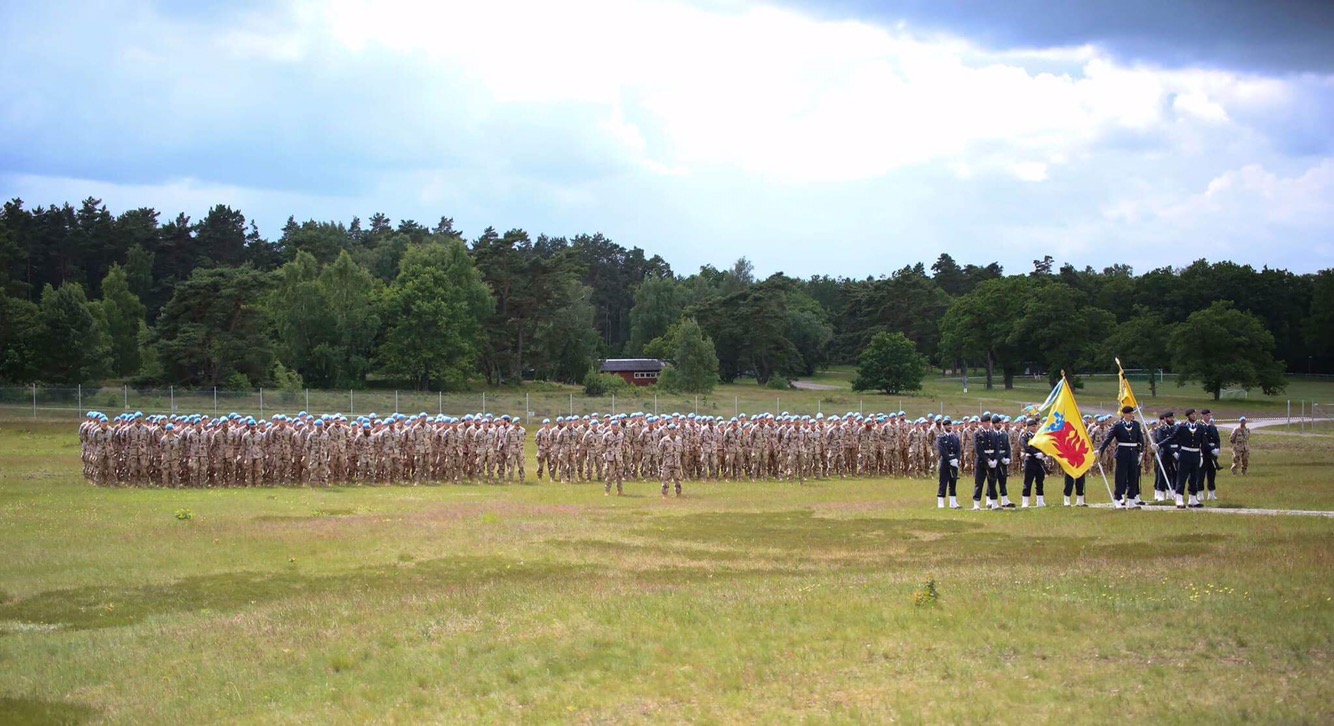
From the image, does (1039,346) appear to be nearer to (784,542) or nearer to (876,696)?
(784,542)

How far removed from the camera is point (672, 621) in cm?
1333

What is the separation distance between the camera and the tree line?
69.9m

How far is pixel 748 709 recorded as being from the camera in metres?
10.5

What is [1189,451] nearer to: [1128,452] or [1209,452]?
[1209,452]

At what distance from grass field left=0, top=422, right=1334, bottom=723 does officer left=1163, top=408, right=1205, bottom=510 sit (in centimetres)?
194

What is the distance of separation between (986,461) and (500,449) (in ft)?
51.4

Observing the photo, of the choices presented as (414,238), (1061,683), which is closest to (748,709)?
(1061,683)

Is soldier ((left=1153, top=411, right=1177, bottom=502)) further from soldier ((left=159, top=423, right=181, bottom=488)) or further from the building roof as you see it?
the building roof

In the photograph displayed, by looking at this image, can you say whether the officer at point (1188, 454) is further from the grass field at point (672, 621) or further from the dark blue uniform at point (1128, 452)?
the grass field at point (672, 621)

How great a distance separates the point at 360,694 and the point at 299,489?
2188 centimetres

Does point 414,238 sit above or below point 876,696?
above

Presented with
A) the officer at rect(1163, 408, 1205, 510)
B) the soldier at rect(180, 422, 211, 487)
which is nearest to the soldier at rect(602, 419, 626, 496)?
the soldier at rect(180, 422, 211, 487)

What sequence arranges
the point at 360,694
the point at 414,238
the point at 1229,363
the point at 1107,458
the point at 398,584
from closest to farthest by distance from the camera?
1. the point at 360,694
2. the point at 398,584
3. the point at 1107,458
4. the point at 1229,363
5. the point at 414,238

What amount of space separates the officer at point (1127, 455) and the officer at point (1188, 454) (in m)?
0.77
